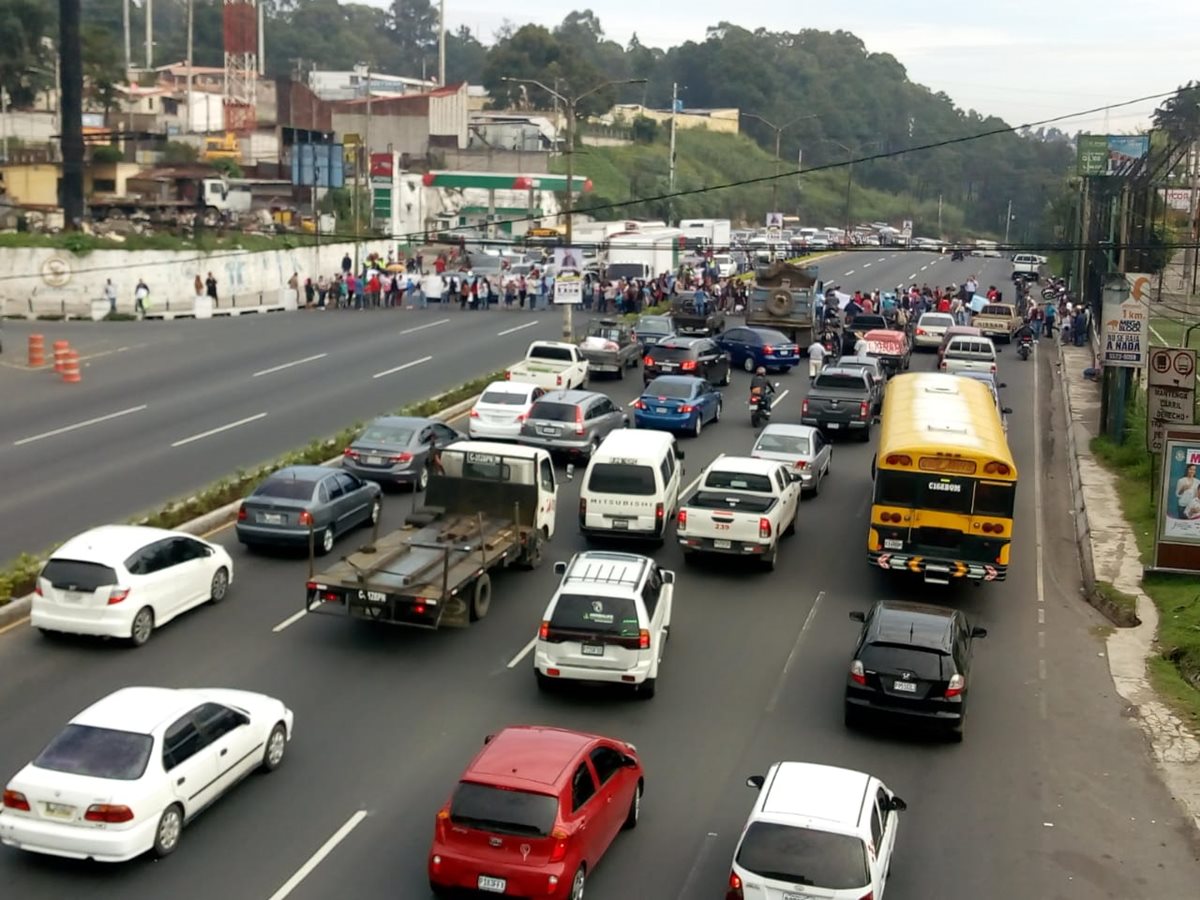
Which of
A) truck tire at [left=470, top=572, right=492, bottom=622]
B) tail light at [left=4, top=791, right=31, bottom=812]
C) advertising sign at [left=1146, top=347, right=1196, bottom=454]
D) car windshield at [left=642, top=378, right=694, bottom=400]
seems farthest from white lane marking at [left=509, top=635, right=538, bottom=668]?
advertising sign at [left=1146, top=347, right=1196, bottom=454]

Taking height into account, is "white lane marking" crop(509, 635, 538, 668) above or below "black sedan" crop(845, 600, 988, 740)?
below

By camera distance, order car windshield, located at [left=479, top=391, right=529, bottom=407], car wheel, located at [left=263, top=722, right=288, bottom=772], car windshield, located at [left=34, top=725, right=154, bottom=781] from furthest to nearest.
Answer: car windshield, located at [left=479, top=391, right=529, bottom=407]
car wheel, located at [left=263, top=722, right=288, bottom=772]
car windshield, located at [left=34, top=725, right=154, bottom=781]

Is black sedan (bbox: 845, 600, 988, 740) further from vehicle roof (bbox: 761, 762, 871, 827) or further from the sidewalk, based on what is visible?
vehicle roof (bbox: 761, 762, 871, 827)

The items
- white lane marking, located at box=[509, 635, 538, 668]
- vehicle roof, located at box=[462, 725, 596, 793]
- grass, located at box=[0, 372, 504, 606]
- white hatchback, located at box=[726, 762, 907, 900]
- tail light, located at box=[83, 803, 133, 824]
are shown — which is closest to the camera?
white hatchback, located at box=[726, 762, 907, 900]

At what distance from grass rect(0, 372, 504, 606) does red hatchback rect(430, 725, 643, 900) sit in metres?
10.2

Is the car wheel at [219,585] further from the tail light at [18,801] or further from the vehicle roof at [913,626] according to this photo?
the vehicle roof at [913,626]

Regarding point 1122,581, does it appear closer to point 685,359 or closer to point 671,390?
point 671,390

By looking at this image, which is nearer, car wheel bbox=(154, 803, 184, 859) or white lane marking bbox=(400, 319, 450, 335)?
car wheel bbox=(154, 803, 184, 859)

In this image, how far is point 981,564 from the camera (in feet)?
71.4

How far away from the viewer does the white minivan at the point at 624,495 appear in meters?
24.1

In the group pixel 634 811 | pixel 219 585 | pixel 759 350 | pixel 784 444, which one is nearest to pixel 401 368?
pixel 759 350

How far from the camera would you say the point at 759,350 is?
146 ft

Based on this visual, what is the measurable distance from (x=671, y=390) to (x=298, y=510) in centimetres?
1329

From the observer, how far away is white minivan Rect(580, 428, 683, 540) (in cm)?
2411
